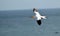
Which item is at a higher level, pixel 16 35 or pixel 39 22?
pixel 16 35

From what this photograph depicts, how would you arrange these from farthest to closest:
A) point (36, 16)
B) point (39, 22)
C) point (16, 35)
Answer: point (16, 35) < point (39, 22) < point (36, 16)

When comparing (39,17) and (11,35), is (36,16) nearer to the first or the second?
(39,17)

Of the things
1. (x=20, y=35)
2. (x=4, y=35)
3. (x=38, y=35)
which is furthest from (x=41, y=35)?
(x=4, y=35)

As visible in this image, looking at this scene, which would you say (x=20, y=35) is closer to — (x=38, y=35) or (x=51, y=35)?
(x=38, y=35)

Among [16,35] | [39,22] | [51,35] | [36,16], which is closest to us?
[36,16]

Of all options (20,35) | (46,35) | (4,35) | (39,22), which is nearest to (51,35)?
(46,35)

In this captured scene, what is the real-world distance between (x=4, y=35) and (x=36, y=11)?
35.1 metres

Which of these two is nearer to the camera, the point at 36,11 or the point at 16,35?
the point at 36,11

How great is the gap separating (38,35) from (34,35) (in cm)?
76

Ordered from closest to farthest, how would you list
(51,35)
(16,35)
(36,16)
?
(36,16) → (51,35) → (16,35)

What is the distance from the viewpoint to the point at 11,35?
41.2 metres

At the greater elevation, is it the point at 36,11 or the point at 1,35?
the point at 1,35

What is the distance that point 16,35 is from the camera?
4097 cm

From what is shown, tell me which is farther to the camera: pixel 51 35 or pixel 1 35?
pixel 1 35
